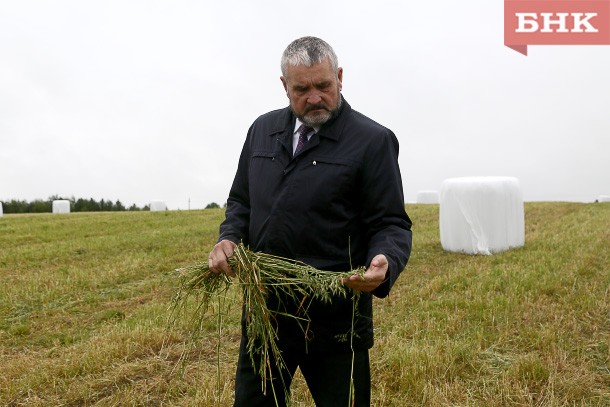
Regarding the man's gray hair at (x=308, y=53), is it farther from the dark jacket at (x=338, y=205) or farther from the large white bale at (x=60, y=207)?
the large white bale at (x=60, y=207)

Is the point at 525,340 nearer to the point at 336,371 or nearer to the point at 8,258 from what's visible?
the point at 336,371

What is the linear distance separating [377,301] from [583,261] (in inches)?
153

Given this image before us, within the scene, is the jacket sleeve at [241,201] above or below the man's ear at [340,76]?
below

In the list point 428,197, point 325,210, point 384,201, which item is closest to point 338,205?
point 325,210

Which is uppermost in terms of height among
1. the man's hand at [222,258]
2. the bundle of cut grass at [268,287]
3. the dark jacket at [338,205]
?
the dark jacket at [338,205]

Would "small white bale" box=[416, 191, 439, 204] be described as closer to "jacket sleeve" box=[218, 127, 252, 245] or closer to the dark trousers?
"jacket sleeve" box=[218, 127, 252, 245]

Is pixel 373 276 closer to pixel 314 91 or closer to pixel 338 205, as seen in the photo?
pixel 338 205

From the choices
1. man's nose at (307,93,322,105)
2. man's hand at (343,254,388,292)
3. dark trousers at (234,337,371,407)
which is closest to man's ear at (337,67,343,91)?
man's nose at (307,93,322,105)

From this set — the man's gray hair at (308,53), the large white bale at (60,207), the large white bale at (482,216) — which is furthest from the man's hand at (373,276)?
the large white bale at (60,207)

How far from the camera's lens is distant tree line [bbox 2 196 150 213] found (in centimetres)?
3177

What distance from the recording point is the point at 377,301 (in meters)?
7.71

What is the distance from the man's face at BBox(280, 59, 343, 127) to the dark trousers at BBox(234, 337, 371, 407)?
107 cm

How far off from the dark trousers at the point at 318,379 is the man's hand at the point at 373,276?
17.3 inches

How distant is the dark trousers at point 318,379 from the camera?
2859 mm
